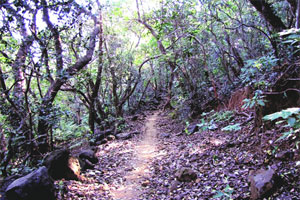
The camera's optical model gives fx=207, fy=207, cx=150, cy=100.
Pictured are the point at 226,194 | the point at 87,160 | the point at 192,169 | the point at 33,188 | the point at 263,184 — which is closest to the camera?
the point at 263,184

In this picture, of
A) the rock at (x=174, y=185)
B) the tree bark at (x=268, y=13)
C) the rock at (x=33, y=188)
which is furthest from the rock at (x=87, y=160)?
the tree bark at (x=268, y=13)

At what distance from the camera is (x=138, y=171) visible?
6980mm

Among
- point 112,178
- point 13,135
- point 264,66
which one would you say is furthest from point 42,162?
point 264,66

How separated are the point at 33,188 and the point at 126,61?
39.0 feet

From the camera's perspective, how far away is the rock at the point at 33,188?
156 inches

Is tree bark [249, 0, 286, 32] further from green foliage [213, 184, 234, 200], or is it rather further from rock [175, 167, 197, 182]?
green foliage [213, 184, 234, 200]

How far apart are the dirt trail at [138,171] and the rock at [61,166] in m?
1.34

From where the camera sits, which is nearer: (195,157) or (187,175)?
(187,175)

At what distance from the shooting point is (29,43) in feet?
19.1

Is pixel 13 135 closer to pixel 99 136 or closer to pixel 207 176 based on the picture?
pixel 207 176

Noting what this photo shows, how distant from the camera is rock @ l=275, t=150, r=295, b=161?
3.54 metres

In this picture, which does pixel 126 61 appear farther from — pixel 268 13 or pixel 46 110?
pixel 268 13

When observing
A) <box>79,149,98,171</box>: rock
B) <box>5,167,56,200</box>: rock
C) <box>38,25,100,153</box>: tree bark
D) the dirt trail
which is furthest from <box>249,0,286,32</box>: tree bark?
<box>79,149,98,171</box>: rock

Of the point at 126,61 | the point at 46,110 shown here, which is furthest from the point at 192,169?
the point at 126,61
